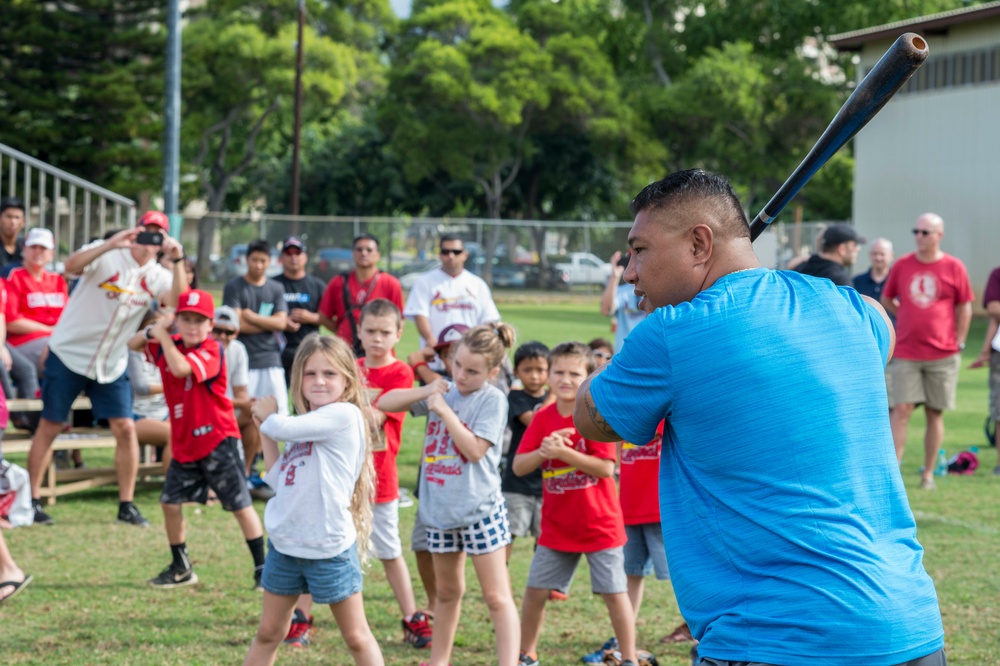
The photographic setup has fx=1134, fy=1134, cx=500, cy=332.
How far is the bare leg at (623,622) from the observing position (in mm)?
4934

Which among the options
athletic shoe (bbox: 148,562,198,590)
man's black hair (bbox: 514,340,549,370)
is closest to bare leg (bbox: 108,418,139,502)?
athletic shoe (bbox: 148,562,198,590)

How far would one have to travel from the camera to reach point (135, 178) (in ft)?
111

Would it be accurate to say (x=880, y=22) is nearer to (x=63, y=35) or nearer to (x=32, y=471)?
(x=63, y=35)

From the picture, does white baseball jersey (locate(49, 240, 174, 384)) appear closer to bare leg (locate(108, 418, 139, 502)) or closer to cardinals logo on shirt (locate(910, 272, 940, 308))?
bare leg (locate(108, 418, 139, 502))

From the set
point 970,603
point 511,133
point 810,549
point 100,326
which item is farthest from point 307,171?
point 810,549

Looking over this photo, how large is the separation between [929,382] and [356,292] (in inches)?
193

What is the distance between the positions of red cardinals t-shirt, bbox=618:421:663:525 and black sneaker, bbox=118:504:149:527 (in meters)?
4.00

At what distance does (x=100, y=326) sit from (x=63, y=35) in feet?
85.7

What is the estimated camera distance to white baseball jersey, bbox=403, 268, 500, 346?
8961 mm

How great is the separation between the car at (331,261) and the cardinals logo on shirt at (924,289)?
25660 mm

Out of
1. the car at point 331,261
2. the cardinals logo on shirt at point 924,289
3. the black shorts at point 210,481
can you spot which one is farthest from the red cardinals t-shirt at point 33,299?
the car at point 331,261

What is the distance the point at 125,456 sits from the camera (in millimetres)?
8031

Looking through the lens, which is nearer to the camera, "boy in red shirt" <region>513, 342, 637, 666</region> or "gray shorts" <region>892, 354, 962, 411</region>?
"boy in red shirt" <region>513, 342, 637, 666</region>

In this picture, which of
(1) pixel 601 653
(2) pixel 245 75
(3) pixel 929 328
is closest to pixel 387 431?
(1) pixel 601 653
